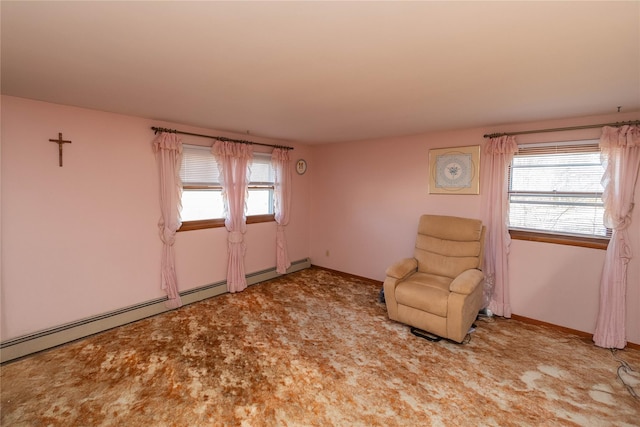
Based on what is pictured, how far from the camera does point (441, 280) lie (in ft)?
10.5

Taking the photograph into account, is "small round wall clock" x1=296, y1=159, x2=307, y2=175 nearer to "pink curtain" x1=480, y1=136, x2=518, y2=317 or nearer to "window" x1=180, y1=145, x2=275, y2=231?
"window" x1=180, y1=145, x2=275, y2=231

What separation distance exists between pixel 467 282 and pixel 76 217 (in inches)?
153

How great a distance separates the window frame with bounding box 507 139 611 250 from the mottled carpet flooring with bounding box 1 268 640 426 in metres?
0.97

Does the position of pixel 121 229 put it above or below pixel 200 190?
below

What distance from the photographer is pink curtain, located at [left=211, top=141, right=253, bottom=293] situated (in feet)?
12.5

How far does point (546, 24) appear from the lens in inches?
50.9

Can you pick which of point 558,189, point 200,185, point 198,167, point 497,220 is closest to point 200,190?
point 200,185

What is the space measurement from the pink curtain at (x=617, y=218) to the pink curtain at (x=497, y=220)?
0.77m

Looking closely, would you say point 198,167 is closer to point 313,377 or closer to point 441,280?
point 313,377

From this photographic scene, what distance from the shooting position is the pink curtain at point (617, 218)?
8.54 feet

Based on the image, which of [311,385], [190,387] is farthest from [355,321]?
[190,387]

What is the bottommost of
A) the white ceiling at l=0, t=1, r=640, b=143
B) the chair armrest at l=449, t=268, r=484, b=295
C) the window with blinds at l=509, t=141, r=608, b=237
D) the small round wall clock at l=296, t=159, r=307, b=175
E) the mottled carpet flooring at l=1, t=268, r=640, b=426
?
the mottled carpet flooring at l=1, t=268, r=640, b=426

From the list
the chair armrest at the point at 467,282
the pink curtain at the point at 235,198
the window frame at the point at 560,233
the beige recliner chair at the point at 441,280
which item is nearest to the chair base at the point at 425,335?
the beige recliner chair at the point at 441,280

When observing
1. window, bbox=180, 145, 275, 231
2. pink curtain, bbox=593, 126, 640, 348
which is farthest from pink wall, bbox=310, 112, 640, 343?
window, bbox=180, 145, 275, 231
